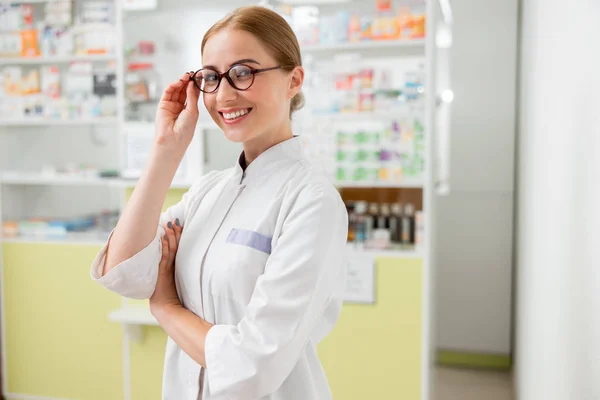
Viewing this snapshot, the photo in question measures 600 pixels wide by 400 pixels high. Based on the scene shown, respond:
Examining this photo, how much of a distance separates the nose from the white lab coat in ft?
0.61

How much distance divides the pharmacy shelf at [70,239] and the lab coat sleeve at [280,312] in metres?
2.55

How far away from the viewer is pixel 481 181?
171 inches

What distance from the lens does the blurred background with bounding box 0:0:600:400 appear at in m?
3.11

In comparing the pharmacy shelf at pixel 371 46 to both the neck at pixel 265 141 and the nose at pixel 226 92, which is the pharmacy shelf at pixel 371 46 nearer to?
the neck at pixel 265 141

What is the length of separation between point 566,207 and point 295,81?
785 mm

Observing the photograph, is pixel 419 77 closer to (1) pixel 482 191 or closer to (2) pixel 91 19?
(1) pixel 482 191

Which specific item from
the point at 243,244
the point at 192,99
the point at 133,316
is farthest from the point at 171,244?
the point at 133,316

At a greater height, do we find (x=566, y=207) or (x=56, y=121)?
(x=56, y=121)

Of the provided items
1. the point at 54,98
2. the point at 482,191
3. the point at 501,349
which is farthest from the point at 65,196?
the point at 501,349

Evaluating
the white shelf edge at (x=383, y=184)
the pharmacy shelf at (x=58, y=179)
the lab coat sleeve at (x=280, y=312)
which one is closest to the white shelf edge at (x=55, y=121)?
the pharmacy shelf at (x=58, y=179)

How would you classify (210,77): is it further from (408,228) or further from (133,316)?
A: (133,316)

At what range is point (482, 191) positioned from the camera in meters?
4.34

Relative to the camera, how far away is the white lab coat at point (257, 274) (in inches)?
46.0

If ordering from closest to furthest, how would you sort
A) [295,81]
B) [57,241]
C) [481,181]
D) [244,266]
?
[244,266] < [295,81] < [57,241] < [481,181]
